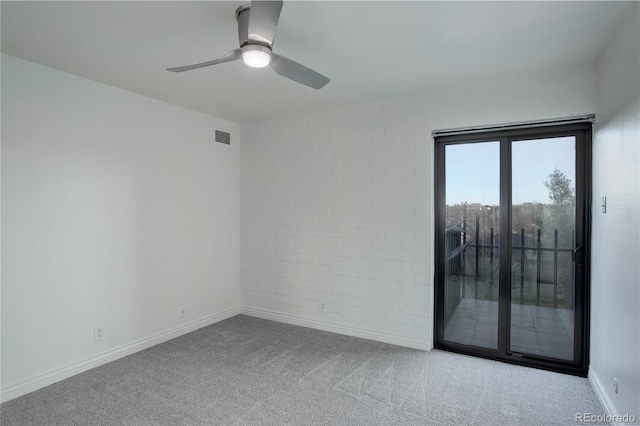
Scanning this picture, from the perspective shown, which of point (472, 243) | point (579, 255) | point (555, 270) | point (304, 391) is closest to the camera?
point (304, 391)

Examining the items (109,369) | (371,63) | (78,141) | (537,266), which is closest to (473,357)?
(537,266)

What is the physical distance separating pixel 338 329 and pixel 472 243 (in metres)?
1.75

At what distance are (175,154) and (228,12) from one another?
220 centimetres

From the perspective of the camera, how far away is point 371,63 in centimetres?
275

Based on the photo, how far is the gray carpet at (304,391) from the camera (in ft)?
7.80

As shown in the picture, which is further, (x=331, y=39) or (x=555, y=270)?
(x=555, y=270)

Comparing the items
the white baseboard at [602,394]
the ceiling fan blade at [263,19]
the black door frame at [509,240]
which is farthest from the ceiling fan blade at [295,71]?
the white baseboard at [602,394]

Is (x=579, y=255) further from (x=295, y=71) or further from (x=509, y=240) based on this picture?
(x=295, y=71)

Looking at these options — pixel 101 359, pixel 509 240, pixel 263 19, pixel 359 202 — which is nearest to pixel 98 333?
pixel 101 359

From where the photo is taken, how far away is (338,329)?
A: 13.1 ft

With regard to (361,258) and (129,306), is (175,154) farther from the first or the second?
(361,258)

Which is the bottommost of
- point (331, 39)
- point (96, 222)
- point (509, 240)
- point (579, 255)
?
point (579, 255)

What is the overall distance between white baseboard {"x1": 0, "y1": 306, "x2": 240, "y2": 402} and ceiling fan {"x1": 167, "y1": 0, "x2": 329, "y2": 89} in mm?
2652

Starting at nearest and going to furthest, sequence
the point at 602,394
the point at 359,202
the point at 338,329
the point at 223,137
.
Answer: the point at 602,394
the point at 359,202
the point at 338,329
the point at 223,137
